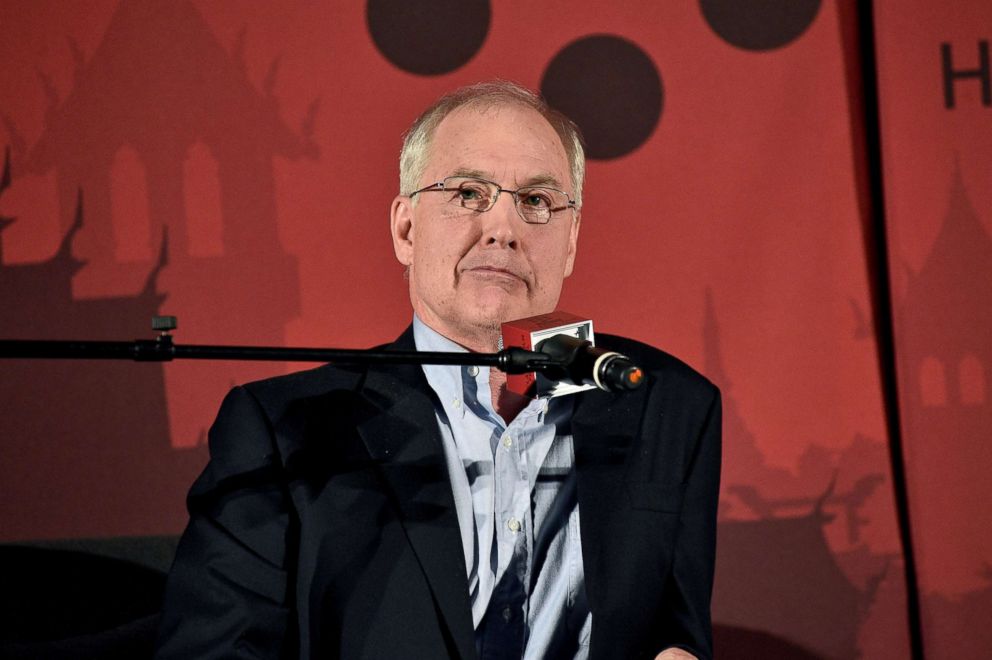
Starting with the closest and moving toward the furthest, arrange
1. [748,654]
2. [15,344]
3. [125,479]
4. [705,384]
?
[15,344], [705,384], [125,479], [748,654]

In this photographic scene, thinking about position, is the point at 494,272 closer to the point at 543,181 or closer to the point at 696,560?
the point at 543,181

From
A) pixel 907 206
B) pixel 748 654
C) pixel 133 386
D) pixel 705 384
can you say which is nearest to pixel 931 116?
pixel 907 206

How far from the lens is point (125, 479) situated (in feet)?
6.64

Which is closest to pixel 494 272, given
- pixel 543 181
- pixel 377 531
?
pixel 543 181

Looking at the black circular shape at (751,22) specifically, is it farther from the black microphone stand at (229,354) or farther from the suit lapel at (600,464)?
the black microphone stand at (229,354)

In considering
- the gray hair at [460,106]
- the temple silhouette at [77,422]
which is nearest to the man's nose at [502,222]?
the gray hair at [460,106]

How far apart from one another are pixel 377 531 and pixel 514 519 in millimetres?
230

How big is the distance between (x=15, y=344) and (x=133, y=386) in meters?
1.09

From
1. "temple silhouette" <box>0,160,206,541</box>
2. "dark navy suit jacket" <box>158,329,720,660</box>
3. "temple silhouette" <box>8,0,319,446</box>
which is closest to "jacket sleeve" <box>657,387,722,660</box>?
"dark navy suit jacket" <box>158,329,720,660</box>

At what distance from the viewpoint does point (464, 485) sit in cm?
152

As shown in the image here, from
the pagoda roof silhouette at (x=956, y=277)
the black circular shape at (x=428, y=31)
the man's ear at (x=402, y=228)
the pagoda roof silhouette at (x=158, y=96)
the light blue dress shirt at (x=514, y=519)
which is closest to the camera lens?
the light blue dress shirt at (x=514, y=519)

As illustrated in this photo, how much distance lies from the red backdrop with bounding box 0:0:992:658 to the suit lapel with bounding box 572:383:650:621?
22.2 inches

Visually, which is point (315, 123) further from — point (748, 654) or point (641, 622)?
point (748, 654)

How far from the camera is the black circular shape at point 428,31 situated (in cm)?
210
